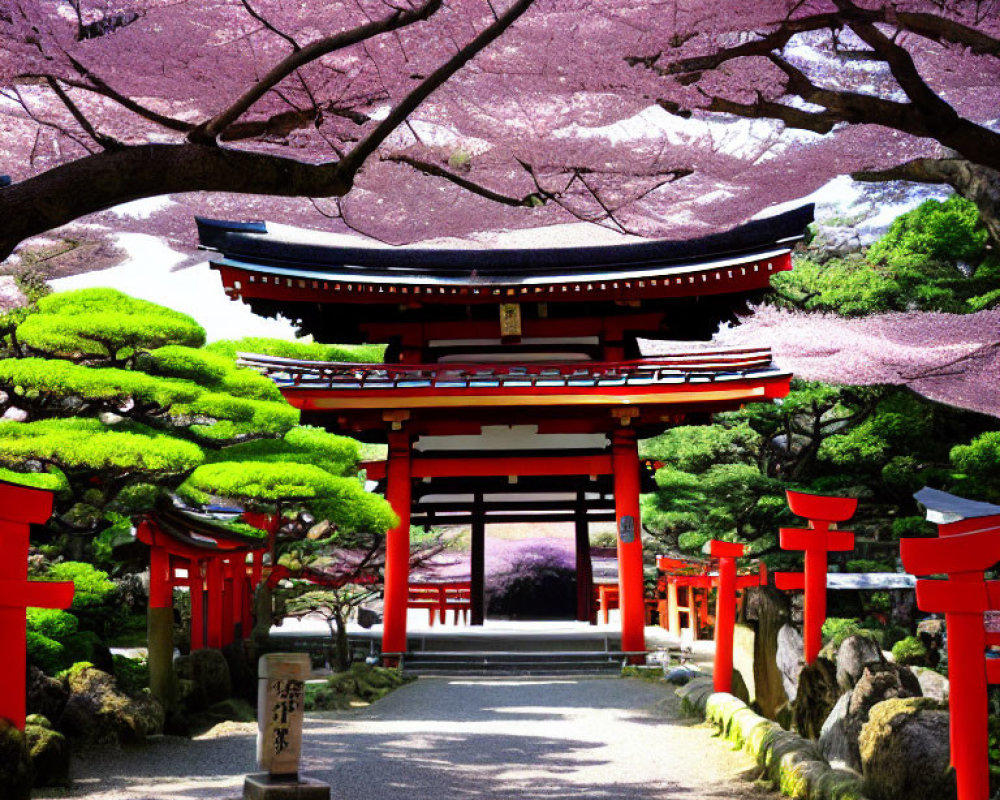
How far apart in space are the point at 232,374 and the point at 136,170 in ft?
24.5

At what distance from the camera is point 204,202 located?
8297 mm

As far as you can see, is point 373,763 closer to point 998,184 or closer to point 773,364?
point 998,184

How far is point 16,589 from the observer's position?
5.76m

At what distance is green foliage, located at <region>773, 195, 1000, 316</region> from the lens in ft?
62.6

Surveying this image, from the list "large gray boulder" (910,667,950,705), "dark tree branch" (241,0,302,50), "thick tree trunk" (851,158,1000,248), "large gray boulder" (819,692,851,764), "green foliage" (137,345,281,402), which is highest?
"dark tree branch" (241,0,302,50)

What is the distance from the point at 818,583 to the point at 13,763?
17.8 feet

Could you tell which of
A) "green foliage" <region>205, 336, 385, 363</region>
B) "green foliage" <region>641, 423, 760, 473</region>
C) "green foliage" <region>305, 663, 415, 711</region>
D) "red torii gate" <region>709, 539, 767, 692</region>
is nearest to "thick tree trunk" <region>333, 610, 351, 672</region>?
"green foliage" <region>305, 663, 415, 711</region>

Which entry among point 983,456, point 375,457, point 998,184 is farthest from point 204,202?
point 375,457

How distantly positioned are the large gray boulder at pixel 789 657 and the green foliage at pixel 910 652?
5.55m

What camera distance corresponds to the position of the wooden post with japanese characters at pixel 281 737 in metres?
6.16

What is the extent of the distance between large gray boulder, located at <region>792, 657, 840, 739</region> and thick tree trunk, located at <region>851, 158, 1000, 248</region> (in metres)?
3.18

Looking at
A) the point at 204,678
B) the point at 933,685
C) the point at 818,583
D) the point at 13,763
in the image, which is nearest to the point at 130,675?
the point at 204,678

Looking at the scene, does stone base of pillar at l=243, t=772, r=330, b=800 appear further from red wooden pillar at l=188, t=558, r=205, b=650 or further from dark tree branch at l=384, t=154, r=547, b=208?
red wooden pillar at l=188, t=558, r=205, b=650

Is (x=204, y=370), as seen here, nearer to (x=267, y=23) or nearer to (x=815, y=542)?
(x=267, y=23)
